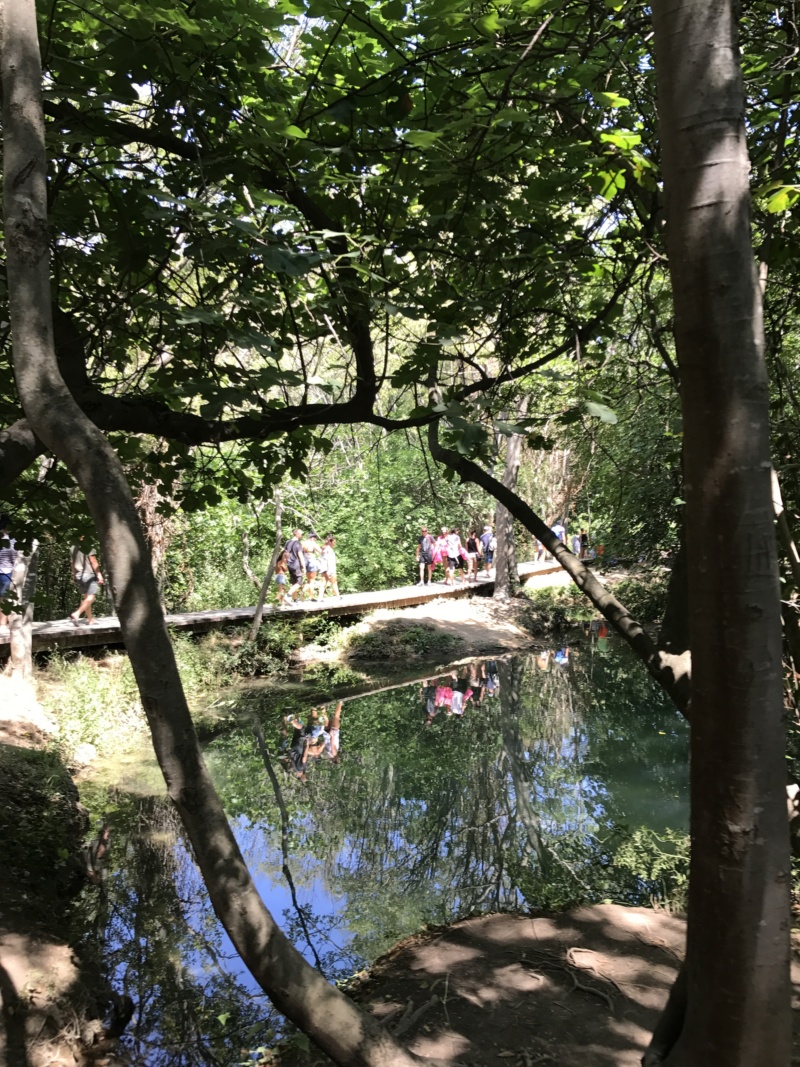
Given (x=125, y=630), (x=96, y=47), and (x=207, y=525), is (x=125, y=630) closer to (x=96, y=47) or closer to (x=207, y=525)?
(x=96, y=47)

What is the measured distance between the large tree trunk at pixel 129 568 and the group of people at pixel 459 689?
10.6 m

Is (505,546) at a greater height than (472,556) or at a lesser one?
greater

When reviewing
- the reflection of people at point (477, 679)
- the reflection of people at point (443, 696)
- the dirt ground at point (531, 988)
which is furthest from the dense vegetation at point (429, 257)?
the reflection of people at point (477, 679)

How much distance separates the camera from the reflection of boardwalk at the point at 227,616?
11938 mm

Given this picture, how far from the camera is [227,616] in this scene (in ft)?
48.8

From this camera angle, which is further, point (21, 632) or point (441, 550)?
point (441, 550)

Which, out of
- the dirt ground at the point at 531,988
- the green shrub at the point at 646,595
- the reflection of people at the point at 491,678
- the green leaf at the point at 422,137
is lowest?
the reflection of people at the point at 491,678

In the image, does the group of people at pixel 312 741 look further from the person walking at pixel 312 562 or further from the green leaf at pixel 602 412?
the green leaf at pixel 602 412

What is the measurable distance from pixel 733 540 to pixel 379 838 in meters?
7.27

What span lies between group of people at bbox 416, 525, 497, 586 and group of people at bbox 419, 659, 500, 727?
4.69 m

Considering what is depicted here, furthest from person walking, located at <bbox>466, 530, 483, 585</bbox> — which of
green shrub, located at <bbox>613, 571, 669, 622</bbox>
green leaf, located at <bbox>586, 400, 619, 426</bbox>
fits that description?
green leaf, located at <bbox>586, 400, 619, 426</bbox>

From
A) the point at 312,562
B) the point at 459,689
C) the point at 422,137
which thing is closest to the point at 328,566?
the point at 312,562

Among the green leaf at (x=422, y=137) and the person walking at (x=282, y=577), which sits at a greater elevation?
the green leaf at (x=422, y=137)

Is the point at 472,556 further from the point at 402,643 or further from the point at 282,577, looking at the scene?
the point at 282,577
